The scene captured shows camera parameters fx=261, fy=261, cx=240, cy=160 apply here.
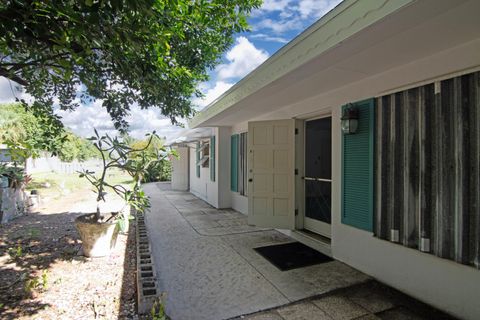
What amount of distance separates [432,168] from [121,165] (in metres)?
4.19

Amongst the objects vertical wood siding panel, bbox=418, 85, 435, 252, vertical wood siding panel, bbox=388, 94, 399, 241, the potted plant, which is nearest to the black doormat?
vertical wood siding panel, bbox=388, 94, 399, 241

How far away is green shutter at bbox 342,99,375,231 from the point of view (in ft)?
11.4

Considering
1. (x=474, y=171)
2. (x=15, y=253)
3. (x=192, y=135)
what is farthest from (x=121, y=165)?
(x=192, y=135)

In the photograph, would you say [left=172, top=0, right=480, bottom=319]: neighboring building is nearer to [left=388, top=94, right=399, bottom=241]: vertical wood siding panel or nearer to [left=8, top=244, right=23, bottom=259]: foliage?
[left=388, top=94, right=399, bottom=241]: vertical wood siding panel

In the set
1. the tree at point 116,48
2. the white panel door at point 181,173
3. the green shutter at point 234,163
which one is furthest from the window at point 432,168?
the white panel door at point 181,173

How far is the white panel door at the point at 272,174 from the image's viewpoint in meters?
5.10

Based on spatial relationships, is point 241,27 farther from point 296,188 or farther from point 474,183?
point 474,183

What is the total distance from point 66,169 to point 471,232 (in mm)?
28581

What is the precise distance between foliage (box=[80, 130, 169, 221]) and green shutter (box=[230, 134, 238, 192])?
3626 mm

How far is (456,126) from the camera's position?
8.38 ft

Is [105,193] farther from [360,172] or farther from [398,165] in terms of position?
[398,165]

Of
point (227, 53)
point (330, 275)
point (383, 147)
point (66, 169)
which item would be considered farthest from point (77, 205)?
point (66, 169)

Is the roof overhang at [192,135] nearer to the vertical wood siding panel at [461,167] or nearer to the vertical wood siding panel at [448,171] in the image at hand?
the vertical wood siding panel at [448,171]

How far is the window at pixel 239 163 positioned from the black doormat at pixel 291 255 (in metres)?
2.82
